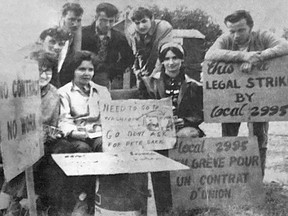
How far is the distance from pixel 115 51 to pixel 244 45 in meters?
0.92

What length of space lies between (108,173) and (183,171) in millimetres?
542

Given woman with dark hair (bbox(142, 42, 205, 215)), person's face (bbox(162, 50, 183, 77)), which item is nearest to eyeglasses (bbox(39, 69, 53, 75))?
woman with dark hair (bbox(142, 42, 205, 215))

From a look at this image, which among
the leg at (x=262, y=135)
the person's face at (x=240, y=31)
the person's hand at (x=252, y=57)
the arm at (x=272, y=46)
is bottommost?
the leg at (x=262, y=135)

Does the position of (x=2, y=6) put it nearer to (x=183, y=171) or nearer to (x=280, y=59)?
(x=183, y=171)

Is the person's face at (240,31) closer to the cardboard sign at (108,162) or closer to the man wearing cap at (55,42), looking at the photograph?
the cardboard sign at (108,162)

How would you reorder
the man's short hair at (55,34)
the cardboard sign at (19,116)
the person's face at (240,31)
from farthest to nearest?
1. the person's face at (240,31)
2. the man's short hair at (55,34)
3. the cardboard sign at (19,116)

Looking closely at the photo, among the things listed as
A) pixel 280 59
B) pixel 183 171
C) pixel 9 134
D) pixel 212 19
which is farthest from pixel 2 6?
pixel 280 59

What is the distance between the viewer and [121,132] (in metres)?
4.17

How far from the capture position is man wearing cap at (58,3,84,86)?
4.08 metres

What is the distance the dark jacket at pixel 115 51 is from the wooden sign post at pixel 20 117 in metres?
0.42

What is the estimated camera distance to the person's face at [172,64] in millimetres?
4179

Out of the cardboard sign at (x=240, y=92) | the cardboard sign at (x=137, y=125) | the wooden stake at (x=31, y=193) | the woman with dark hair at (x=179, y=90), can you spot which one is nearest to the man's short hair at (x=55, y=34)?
the cardboard sign at (x=137, y=125)

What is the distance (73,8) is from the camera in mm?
4078

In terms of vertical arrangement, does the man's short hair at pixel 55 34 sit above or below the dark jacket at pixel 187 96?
above
